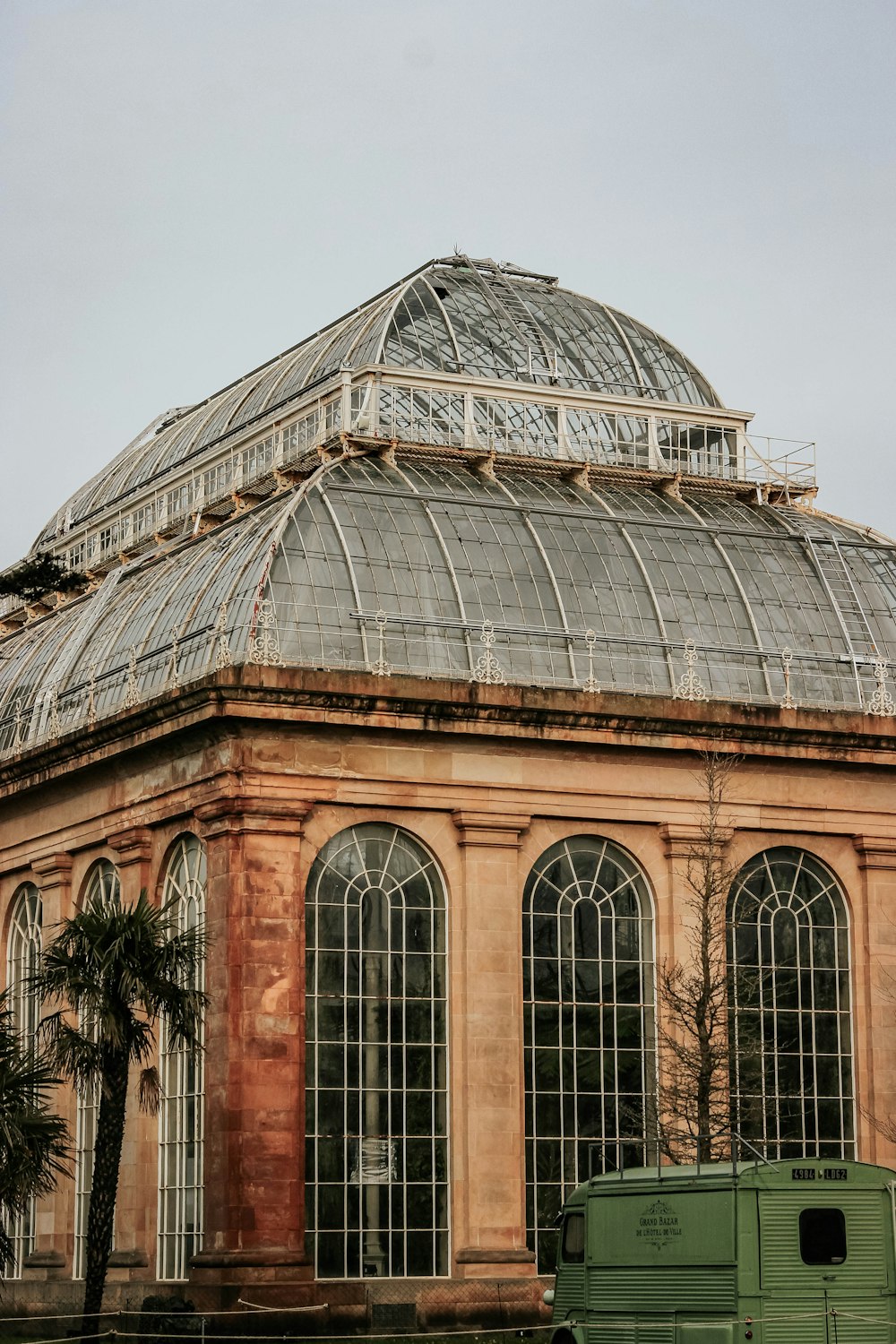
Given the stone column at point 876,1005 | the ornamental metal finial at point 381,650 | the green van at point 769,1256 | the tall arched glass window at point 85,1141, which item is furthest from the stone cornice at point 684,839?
the green van at point 769,1256

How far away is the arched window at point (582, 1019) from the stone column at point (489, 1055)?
67 cm

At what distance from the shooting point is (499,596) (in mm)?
59469

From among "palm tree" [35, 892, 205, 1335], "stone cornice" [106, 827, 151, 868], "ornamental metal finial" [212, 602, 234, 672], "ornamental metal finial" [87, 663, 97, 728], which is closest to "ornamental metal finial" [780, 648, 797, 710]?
"ornamental metal finial" [212, 602, 234, 672]

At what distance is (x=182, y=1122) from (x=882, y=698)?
67.4 feet

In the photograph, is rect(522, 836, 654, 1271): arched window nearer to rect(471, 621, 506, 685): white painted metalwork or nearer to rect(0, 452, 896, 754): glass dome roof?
rect(471, 621, 506, 685): white painted metalwork

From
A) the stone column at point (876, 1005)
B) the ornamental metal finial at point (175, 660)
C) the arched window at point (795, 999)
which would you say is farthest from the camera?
the stone column at point (876, 1005)

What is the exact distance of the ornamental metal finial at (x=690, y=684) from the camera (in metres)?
59.5

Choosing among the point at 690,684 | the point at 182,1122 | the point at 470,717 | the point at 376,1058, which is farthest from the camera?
the point at 690,684

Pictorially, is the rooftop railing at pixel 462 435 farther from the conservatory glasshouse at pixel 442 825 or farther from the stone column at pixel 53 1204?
the stone column at pixel 53 1204

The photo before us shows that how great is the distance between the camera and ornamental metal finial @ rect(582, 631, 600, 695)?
58.5m

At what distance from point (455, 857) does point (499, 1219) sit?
8291 mm

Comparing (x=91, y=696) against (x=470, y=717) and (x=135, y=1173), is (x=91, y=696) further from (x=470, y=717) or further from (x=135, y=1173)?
(x=135, y=1173)

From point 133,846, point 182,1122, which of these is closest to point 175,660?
point 133,846

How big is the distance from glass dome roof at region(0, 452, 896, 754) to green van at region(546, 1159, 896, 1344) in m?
18.6
